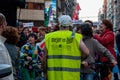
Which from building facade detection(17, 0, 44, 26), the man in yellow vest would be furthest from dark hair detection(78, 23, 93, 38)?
building facade detection(17, 0, 44, 26)

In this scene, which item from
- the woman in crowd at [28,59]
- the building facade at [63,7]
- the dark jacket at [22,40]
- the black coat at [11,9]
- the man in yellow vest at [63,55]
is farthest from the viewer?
the building facade at [63,7]

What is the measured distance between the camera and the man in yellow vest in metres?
6.04

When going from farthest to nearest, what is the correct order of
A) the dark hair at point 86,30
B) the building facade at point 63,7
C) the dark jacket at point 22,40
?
the building facade at point 63,7 → the dark jacket at point 22,40 → the dark hair at point 86,30

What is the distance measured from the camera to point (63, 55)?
6043mm

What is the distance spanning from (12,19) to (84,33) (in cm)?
202

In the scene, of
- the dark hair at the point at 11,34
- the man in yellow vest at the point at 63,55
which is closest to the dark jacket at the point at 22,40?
the dark hair at the point at 11,34

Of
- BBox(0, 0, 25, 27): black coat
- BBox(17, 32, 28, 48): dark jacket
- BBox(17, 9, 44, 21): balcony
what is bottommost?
BBox(17, 9, 44, 21): balcony

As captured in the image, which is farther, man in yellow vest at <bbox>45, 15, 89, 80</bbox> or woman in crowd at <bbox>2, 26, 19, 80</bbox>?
woman in crowd at <bbox>2, 26, 19, 80</bbox>

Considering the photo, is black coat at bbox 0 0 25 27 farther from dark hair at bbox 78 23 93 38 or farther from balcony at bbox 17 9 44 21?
balcony at bbox 17 9 44 21

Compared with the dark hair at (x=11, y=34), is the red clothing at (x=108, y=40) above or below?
below

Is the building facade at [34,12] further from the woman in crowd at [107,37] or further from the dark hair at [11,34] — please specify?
the dark hair at [11,34]

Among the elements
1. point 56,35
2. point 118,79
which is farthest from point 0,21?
point 118,79

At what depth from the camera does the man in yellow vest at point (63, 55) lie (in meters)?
6.04

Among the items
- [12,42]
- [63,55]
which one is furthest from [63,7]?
[63,55]
